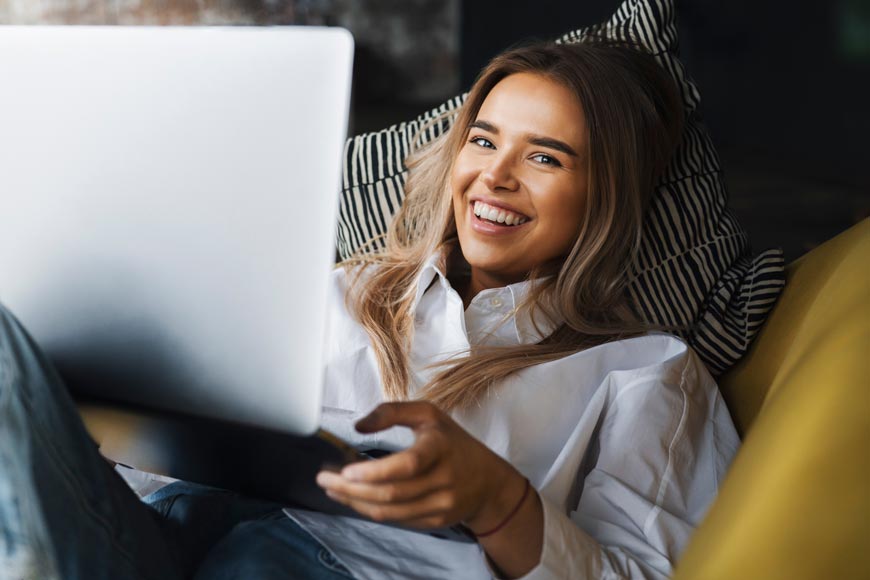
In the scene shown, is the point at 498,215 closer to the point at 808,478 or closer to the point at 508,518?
the point at 508,518

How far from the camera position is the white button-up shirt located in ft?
3.16

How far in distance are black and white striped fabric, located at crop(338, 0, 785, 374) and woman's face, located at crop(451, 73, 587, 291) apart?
15 cm

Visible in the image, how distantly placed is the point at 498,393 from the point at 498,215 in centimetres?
25

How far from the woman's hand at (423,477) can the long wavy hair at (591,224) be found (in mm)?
341

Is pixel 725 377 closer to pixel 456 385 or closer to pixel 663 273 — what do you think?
pixel 663 273

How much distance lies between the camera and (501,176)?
1240 millimetres

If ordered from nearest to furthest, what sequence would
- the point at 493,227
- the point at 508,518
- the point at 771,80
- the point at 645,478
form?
1. the point at 508,518
2. the point at 645,478
3. the point at 493,227
4. the point at 771,80

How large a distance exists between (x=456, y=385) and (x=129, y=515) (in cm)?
45

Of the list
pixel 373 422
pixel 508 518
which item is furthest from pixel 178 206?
pixel 508 518

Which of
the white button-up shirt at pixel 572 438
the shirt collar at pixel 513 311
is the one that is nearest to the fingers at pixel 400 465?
the white button-up shirt at pixel 572 438

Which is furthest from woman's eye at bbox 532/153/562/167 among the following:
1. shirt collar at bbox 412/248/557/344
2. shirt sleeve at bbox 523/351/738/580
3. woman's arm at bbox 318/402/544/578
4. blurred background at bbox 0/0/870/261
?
blurred background at bbox 0/0/870/261

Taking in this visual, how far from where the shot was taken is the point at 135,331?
725 mm

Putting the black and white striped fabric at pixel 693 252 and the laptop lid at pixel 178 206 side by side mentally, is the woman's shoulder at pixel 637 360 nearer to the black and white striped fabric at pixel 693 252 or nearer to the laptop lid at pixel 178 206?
the black and white striped fabric at pixel 693 252

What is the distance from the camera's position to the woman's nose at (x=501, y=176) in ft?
4.06
